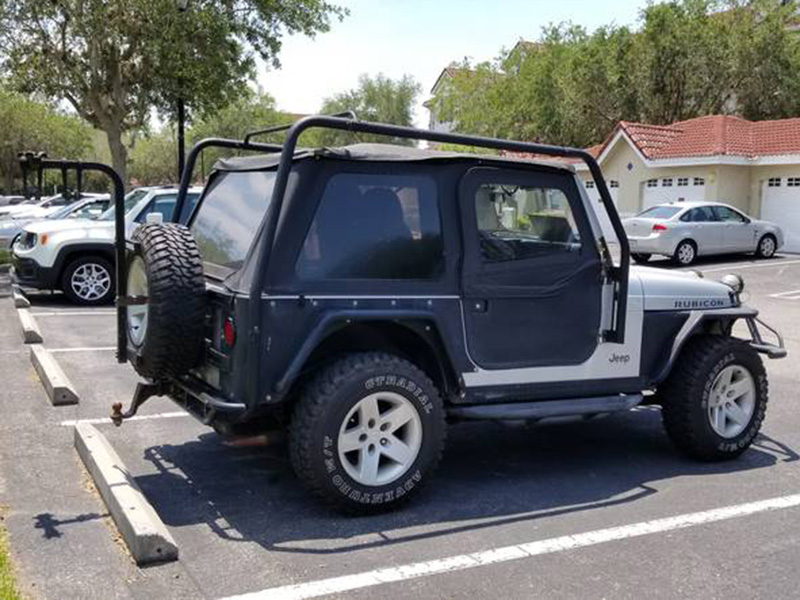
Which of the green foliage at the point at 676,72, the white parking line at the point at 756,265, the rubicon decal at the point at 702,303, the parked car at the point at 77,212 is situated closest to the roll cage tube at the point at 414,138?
the rubicon decal at the point at 702,303

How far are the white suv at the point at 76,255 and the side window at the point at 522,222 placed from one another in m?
7.92

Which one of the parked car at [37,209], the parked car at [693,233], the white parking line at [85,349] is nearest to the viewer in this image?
the white parking line at [85,349]

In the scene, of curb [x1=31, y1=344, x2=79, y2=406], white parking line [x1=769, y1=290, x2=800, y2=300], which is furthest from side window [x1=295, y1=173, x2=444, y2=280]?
white parking line [x1=769, y1=290, x2=800, y2=300]

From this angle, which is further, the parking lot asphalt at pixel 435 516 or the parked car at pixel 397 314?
the parked car at pixel 397 314

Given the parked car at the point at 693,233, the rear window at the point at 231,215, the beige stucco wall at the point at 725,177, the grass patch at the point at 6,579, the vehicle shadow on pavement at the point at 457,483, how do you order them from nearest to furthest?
the grass patch at the point at 6,579 → the vehicle shadow on pavement at the point at 457,483 → the rear window at the point at 231,215 → the parked car at the point at 693,233 → the beige stucco wall at the point at 725,177

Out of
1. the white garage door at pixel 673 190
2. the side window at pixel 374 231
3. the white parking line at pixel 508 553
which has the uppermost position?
the white garage door at pixel 673 190

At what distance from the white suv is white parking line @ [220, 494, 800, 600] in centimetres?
903

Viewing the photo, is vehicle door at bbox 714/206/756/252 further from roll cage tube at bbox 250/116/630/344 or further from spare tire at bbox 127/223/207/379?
spare tire at bbox 127/223/207/379

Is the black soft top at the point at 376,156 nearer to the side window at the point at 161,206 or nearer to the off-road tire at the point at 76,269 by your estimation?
the side window at the point at 161,206

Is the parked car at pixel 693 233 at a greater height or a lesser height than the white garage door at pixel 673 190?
lesser

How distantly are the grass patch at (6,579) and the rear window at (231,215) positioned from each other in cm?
181

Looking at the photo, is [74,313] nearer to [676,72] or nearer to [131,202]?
[131,202]

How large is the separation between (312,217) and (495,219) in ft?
3.81

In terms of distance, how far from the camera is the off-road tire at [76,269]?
12141 mm
